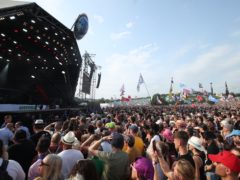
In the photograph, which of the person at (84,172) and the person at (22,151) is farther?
the person at (22,151)

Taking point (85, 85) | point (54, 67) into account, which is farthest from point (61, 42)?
point (85, 85)

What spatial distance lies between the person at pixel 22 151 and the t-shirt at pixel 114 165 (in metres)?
1.48

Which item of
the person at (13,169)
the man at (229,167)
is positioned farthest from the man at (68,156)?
the man at (229,167)

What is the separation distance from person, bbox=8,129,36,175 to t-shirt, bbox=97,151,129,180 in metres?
1.48

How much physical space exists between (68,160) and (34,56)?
2377 cm

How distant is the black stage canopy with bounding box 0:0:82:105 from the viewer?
1540 centimetres

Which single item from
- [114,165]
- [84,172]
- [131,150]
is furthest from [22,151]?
[131,150]

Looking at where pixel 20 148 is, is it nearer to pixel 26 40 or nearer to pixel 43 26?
pixel 43 26

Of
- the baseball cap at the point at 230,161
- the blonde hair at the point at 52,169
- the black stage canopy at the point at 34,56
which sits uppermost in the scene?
the black stage canopy at the point at 34,56

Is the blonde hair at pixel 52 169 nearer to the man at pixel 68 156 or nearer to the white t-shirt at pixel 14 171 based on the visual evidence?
the white t-shirt at pixel 14 171

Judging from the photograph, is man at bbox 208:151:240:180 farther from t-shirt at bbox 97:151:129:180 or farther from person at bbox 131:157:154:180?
t-shirt at bbox 97:151:129:180

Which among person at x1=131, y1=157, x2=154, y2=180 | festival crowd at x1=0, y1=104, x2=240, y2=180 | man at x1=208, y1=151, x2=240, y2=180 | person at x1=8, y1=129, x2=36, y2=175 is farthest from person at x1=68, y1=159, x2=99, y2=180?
person at x1=8, y1=129, x2=36, y2=175

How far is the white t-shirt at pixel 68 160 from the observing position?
11.8 feet

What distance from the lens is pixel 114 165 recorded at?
3.68 meters
